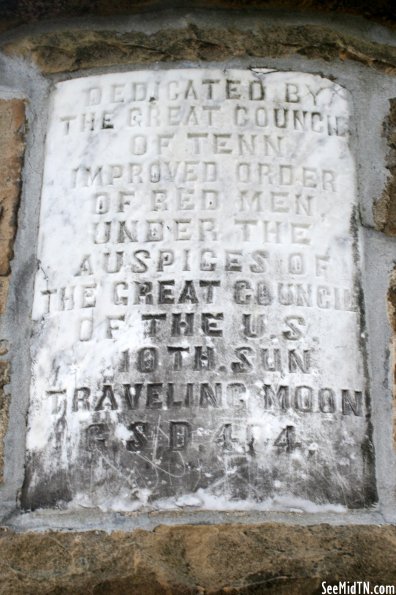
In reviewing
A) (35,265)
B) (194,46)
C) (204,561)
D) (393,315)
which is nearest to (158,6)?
(194,46)

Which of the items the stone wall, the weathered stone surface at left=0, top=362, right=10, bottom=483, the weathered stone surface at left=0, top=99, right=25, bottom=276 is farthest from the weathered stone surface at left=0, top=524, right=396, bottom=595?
the weathered stone surface at left=0, top=99, right=25, bottom=276

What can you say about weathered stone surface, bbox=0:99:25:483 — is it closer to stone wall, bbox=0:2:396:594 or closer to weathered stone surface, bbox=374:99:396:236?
stone wall, bbox=0:2:396:594

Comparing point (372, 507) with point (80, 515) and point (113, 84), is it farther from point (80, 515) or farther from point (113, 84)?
point (113, 84)

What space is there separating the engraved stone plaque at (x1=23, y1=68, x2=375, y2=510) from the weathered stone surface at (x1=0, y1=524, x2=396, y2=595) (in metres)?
0.06

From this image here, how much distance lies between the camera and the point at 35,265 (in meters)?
1.70

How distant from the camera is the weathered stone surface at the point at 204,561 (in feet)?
4.67

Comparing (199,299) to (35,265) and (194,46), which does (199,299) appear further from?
(194,46)

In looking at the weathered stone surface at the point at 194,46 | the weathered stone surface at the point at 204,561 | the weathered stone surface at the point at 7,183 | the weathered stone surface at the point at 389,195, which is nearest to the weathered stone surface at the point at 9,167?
the weathered stone surface at the point at 7,183

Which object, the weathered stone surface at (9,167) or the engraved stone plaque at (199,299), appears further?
the weathered stone surface at (9,167)

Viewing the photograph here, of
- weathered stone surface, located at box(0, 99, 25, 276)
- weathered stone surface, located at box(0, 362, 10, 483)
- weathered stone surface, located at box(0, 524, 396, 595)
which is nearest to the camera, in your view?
weathered stone surface, located at box(0, 524, 396, 595)

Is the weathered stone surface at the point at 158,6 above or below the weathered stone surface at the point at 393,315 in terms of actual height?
above

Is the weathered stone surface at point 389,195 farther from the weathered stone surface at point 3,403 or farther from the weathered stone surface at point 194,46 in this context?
the weathered stone surface at point 3,403

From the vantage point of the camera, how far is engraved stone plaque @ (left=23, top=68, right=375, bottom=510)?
4.96 ft

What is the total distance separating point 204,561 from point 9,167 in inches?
31.9
